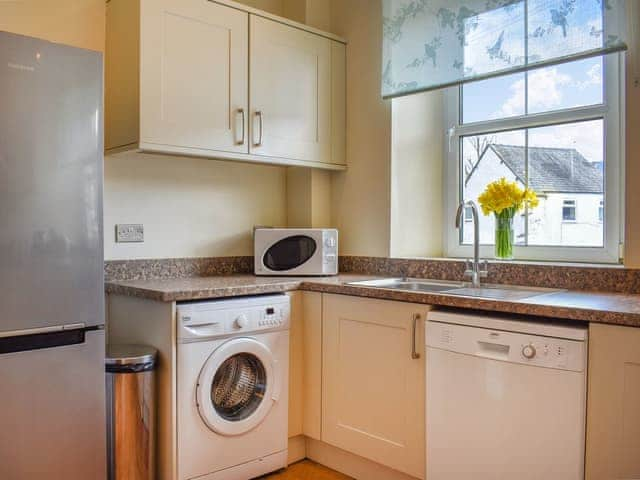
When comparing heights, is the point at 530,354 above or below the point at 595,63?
below

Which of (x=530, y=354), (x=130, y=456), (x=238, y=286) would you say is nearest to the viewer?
(x=530, y=354)

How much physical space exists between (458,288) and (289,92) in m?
1.26

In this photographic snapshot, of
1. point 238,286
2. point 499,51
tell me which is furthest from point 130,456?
point 499,51

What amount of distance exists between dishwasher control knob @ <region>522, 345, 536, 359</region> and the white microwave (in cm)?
121

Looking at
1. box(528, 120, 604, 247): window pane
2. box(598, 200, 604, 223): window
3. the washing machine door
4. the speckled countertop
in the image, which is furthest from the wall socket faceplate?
box(598, 200, 604, 223): window

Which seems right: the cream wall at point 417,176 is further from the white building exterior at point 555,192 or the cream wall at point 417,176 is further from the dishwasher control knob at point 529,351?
the dishwasher control knob at point 529,351

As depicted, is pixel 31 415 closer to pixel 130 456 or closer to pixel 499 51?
pixel 130 456

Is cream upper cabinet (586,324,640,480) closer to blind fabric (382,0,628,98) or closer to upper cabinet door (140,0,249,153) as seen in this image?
blind fabric (382,0,628,98)

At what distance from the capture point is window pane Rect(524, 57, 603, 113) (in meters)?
2.41

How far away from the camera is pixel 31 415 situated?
1.77 meters

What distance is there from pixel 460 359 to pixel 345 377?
61cm

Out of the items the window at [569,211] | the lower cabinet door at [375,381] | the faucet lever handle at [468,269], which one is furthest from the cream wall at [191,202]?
the window at [569,211]

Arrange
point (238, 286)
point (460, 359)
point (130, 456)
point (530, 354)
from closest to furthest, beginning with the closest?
point (530, 354) < point (460, 359) < point (130, 456) < point (238, 286)

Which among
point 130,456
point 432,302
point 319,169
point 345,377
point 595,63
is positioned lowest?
point 130,456
